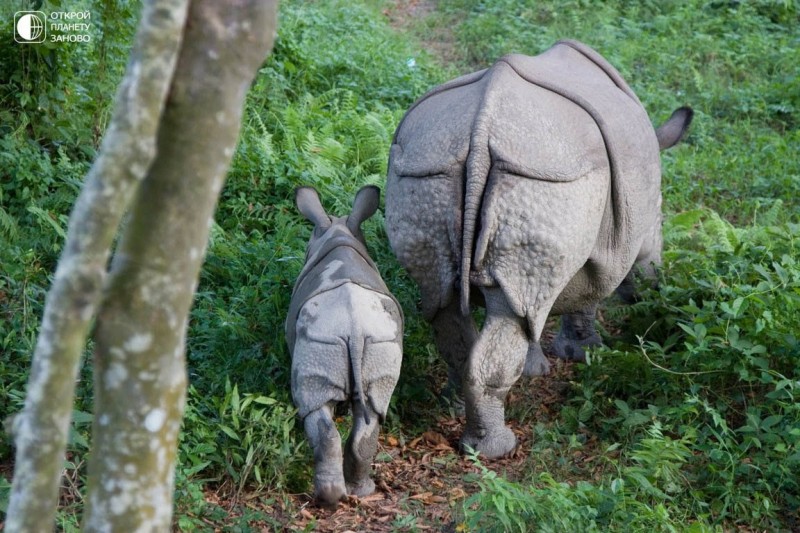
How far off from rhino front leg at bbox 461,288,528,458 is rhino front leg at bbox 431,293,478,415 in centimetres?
13

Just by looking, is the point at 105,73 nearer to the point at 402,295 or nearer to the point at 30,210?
the point at 30,210

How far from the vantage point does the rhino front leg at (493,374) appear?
17.5 feet

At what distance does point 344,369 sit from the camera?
495cm

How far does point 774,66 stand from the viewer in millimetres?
10602

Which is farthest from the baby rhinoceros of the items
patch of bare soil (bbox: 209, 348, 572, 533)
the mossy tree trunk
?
the mossy tree trunk

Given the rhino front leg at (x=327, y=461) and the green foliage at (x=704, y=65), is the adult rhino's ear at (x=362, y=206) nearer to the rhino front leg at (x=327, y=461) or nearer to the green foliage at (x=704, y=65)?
the rhino front leg at (x=327, y=461)

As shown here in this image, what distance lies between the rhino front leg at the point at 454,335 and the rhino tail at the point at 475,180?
0.43m

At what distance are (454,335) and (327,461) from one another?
116 cm

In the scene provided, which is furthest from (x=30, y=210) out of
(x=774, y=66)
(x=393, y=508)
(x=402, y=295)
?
(x=774, y=66)

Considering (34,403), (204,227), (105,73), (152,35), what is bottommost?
(105,73)

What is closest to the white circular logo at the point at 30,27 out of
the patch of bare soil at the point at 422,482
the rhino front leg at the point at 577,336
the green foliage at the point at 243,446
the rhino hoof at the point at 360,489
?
the green foliage at the point at 243,446

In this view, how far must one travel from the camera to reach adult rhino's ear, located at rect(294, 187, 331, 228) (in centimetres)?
611

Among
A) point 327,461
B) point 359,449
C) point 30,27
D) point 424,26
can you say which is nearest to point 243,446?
point 327,461

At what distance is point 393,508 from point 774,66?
7.45m
